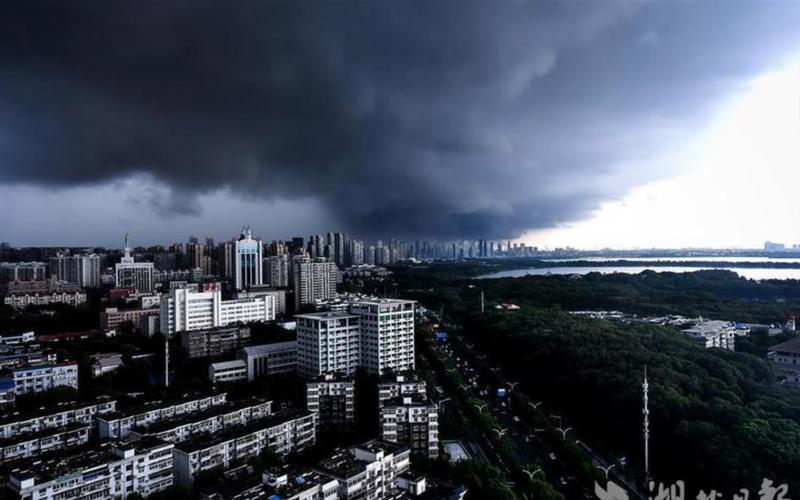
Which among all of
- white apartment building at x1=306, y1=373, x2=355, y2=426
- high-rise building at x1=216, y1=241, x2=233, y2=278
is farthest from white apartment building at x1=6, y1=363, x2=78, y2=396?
high-rise building at x1=216, y1=241, x2=233, y2=278

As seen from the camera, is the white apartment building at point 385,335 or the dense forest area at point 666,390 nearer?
the dense forest area at point 666,390

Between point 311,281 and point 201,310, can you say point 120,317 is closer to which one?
point 201,310

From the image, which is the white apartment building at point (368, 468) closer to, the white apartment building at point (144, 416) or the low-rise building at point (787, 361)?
the white apartment building at point (144, 416)

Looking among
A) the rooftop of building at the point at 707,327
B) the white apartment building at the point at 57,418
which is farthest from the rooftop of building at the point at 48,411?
the rooftop of building at the point at 707,327

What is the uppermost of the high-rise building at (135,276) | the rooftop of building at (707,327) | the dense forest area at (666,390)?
the high-rise building at (135,276)

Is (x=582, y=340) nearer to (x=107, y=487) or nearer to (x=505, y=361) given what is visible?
(x=505, y=361)
